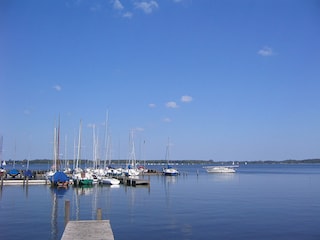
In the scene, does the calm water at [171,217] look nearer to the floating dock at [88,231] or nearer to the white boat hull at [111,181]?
the floating dock at [88,231]

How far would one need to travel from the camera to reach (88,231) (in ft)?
74.0

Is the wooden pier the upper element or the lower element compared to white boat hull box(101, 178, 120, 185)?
upper

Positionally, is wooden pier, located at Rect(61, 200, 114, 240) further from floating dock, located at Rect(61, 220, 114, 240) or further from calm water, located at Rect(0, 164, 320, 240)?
calm water, located at Rect(0, 164, 320, 240)

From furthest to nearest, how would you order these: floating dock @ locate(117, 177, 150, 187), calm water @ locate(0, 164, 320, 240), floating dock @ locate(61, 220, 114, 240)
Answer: floating dock @ locate(117, 177, 150, 187), calm water @ locate(0, 164, 320, 240), floating dock @ locate(61, 220, 114, 240)

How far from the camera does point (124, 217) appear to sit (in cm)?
3659

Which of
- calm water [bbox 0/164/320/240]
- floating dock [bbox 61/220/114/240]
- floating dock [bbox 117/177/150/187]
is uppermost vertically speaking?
floating dock [bbox 61/220/114/240]

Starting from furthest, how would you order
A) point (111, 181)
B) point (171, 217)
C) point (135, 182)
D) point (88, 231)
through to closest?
point (111, 181), point (135, 182), point (171, 217), point (88, 231)

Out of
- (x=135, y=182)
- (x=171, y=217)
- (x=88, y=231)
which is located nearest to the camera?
(x=88, y=231)

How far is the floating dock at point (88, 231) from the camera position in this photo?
69.2 ft

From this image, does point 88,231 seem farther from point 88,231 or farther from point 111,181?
point 111,181

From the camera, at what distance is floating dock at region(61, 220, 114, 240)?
2108 centimetres

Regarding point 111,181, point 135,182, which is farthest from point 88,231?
point 111,181

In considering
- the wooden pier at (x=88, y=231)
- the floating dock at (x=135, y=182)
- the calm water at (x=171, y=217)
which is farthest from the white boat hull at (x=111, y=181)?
the wooden pier at (x=88, y=231)

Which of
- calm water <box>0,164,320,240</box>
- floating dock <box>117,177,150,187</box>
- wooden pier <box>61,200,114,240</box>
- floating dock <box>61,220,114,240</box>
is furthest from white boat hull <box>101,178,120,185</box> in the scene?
floating dock <box>61,220,114,240</box>
